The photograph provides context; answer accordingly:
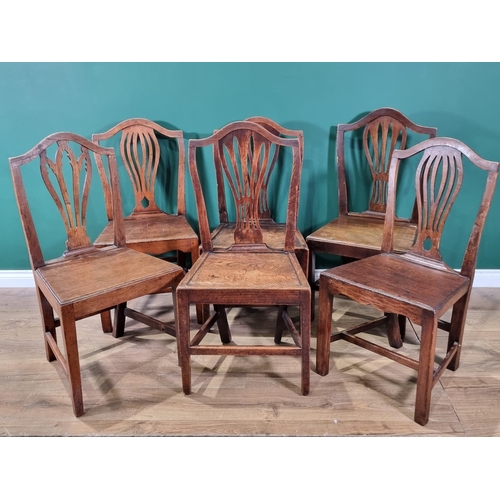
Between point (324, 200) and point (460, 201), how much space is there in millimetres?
834

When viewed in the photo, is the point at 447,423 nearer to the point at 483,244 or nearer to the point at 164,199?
the point at 483,244

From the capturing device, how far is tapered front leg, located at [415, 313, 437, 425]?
1512 mm

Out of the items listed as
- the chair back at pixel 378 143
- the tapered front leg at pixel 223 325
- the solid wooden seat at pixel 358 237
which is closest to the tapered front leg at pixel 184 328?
the tapered front leg at pixel 223 325

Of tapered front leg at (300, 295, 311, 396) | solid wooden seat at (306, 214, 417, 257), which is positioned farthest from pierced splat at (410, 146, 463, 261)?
tapered front leg at (300, 295, 311, 396)

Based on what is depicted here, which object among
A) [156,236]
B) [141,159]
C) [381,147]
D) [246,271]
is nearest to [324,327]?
[246,271]

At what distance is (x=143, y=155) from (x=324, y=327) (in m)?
1.44

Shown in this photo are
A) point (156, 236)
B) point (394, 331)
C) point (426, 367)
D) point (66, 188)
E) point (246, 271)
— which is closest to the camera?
point (426, 367)

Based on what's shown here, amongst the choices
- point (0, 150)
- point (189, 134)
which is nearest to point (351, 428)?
point (189, 134)

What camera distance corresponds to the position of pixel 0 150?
2.63 meters

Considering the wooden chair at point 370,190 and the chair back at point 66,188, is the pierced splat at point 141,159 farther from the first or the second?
the wooden chair at point 370,190

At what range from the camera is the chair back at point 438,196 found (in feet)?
5.53

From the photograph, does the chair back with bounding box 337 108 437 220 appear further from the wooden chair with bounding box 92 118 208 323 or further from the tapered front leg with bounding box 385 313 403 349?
the wooden chair with bounding box 92 118 208 323

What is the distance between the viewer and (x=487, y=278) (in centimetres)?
280

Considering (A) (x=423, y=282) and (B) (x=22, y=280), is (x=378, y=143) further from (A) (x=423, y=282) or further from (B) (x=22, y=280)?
(B) (x=22, y=280)
